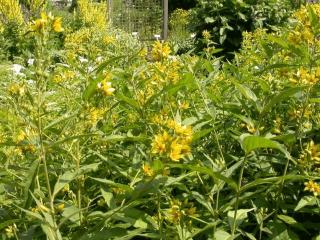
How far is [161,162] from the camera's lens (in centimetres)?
109

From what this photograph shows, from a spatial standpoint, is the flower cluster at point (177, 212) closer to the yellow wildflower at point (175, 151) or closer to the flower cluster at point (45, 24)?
the yellow wildflower at point (175, 151)

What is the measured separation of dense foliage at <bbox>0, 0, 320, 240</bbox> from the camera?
A: 1.25 meters

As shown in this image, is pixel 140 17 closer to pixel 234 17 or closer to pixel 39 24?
pixel 234 17

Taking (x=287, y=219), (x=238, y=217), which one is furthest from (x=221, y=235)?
(x=287, y=219)

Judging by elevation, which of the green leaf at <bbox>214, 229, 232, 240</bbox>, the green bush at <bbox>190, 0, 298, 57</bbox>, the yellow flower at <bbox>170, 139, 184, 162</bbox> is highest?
the yellow flower at <bbox>170, 139, 184, 162</bbox>

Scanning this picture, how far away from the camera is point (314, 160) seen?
1.47 metres

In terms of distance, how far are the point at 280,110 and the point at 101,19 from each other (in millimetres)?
9004

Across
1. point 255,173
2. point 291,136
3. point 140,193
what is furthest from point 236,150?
point 140,193

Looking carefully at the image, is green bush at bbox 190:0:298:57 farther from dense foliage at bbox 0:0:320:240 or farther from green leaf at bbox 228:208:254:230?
green leaf at bbox 228:208:254:230

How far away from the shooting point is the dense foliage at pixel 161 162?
125 centimetres

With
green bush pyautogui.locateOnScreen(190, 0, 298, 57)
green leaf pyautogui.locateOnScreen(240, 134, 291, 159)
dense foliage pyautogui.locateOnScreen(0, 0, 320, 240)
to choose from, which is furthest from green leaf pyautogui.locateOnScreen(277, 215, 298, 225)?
green bush pyautogui.locateOnScreen(190, 0, 298, 57)

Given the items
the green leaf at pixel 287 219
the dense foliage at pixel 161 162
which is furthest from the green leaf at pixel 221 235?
the green leaf at pixel 287 219

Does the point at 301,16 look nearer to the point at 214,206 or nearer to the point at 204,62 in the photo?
the point at 204,62

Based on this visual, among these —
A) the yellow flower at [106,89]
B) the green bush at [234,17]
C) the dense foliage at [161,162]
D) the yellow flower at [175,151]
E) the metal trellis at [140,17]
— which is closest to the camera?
the yellow flower at [175,151]
